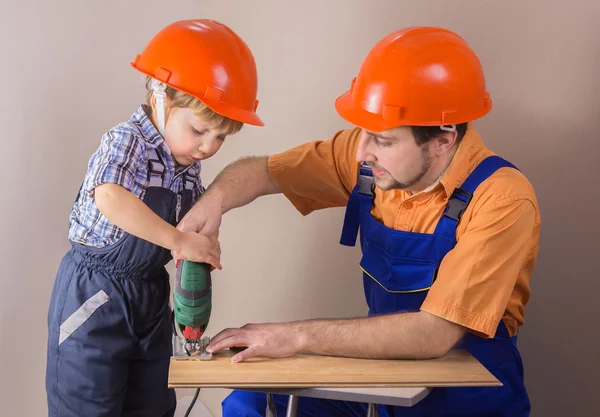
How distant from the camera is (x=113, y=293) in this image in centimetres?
205

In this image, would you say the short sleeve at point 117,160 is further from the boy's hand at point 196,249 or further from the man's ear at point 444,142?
the man's ear at point 444,142

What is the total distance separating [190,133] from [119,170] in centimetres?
22

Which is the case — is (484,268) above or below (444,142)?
below

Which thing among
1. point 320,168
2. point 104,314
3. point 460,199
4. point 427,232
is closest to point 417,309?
point 427,232

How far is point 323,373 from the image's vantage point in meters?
1.63

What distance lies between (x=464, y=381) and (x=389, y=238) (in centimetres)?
56

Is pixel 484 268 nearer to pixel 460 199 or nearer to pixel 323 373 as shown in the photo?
pixel 460 199

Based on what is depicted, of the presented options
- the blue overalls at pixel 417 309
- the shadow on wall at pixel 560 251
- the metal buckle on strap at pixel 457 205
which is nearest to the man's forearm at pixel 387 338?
the blue overalls at pixel 417 309

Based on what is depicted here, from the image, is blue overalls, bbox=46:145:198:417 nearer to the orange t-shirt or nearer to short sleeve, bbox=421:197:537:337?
the orange t-shirt

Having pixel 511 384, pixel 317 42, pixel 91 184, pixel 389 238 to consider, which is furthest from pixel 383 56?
pixel 511 384

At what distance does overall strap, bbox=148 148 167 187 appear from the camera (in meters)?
2.04

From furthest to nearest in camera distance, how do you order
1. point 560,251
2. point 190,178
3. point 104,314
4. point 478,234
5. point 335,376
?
point 560,251
point 190,178
point 104,314
point 478,234
point 335,376

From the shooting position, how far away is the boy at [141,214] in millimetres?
1915

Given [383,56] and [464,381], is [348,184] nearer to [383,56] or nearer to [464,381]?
[383,56]
